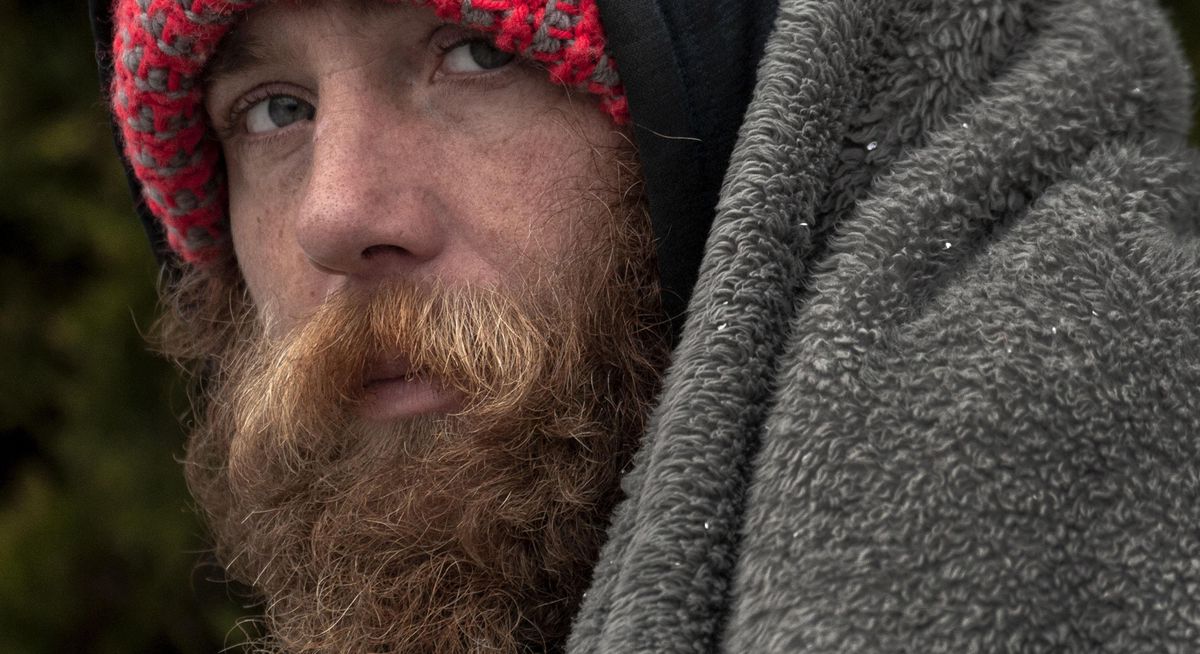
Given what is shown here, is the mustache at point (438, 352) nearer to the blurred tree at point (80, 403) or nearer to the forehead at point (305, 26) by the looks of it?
the forehead at point (305, 26)

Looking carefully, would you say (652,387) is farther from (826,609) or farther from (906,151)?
(826,609)

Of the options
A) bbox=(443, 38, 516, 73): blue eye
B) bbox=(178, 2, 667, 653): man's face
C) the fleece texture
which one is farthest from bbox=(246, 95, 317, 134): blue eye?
the fleece texture

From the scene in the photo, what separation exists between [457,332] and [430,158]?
22 centimetres

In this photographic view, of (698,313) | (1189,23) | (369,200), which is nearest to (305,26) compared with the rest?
(369,200)

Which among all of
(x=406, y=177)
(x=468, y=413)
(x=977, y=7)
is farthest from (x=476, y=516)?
(x=977, y=7)

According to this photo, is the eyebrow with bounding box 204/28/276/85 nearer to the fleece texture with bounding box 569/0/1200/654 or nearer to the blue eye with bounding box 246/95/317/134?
the blue eye with bounding box 246/95/317/134

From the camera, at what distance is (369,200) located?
4.56 ft

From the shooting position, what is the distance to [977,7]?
1193 mm

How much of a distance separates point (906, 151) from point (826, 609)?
1.57ft

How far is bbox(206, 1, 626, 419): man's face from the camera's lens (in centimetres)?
141

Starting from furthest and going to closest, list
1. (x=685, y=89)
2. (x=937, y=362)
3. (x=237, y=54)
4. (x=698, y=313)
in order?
(x=237, y=54) → (x=685, y=89) → (x=698, y=313) → (x=937, y=362)

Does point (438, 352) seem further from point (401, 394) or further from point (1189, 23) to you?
point (1189, 23)

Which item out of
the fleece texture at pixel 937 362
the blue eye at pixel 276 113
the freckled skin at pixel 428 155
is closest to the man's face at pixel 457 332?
the freckled skin at pixel 428 155

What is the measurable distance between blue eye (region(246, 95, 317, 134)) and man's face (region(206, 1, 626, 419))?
132mm
